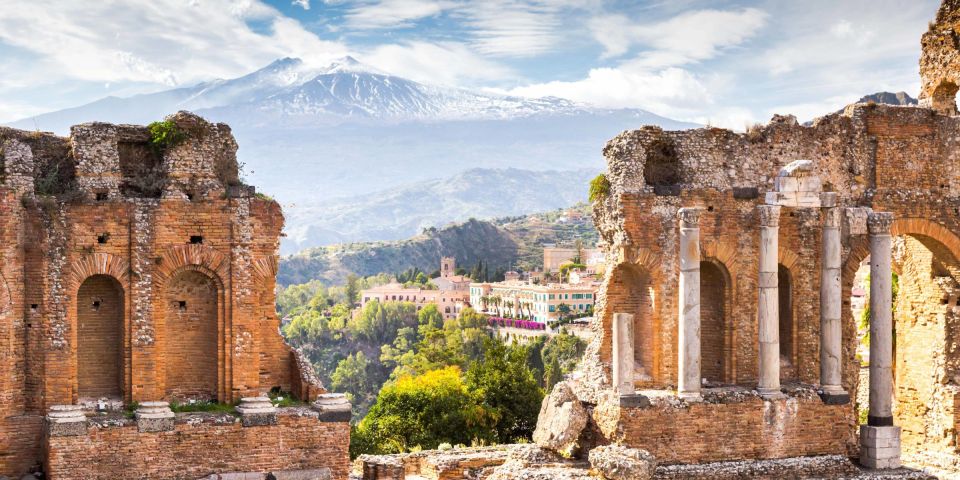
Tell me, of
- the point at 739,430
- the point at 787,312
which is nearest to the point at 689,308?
the point at 739,430

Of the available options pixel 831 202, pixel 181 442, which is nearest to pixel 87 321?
pixel 181 442

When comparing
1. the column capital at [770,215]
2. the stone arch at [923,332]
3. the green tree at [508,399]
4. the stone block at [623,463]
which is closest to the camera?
the stone block at [623,463]

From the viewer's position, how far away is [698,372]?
25.2 m

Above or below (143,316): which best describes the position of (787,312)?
below

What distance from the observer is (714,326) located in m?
27.3

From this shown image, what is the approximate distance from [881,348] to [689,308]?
202 inches

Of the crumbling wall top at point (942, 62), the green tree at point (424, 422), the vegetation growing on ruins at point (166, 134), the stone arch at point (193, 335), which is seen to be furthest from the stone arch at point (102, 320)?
the crumbling wall top at point (942, 62)

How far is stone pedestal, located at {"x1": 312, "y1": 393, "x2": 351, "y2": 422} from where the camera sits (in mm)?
21688

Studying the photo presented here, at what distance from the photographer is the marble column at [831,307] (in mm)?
26453

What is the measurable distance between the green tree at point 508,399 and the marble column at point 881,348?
1542 centimetres

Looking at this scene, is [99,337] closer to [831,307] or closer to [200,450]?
[200,450]

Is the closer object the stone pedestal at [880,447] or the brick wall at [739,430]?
the brick wall at [739,430]

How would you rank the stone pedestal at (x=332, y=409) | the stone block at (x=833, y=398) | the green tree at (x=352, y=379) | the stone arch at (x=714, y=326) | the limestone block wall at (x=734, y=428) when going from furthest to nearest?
the green tree at (x=352, y=379)
the stone arch at (x=714, y=326)
the stone block at (x=833, y=398)
the limestone block wall at (x=734, y=428)
the stone pedestal at (x=332, y=409)

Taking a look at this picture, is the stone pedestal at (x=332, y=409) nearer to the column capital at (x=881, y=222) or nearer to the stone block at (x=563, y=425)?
the stone block at (x=563, y=425)
